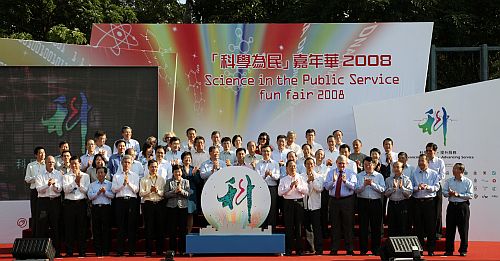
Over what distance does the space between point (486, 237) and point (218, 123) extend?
12.9 feet

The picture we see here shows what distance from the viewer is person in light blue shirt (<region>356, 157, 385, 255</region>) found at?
10086mm

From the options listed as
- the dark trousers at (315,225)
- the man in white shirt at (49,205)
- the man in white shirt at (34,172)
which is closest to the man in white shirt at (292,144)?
the dark trousers at (315,225)

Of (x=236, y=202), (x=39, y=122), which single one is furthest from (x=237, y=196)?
(x=39, y=122)

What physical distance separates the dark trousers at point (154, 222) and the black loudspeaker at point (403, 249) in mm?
2792

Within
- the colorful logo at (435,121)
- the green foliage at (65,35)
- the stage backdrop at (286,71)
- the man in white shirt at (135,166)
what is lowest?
the man in white shirt at (135,166)

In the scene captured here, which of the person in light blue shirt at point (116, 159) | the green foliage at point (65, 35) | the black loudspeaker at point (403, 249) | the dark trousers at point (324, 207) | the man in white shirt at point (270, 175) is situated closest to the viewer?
the black loudspeaker at point (403, 249)

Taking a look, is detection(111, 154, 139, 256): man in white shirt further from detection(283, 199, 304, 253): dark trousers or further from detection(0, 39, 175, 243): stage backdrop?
detection(283, 199, 304, 253): dark trousers

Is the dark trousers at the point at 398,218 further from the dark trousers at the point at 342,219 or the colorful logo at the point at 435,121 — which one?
the colorful logo at the point at 435,121

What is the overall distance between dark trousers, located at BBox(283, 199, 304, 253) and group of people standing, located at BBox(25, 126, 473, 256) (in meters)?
0.01

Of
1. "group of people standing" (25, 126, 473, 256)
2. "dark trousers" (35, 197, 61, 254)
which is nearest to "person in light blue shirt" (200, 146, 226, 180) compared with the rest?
"group of people standing" (25, 126, 473, 256)

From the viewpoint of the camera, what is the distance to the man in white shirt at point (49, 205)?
10.1m

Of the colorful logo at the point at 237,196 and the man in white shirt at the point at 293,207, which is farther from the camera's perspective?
the man in white shirt at the point at 293,207

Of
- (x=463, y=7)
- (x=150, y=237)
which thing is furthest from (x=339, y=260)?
(x=463, y=7)

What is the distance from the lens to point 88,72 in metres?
11.3
